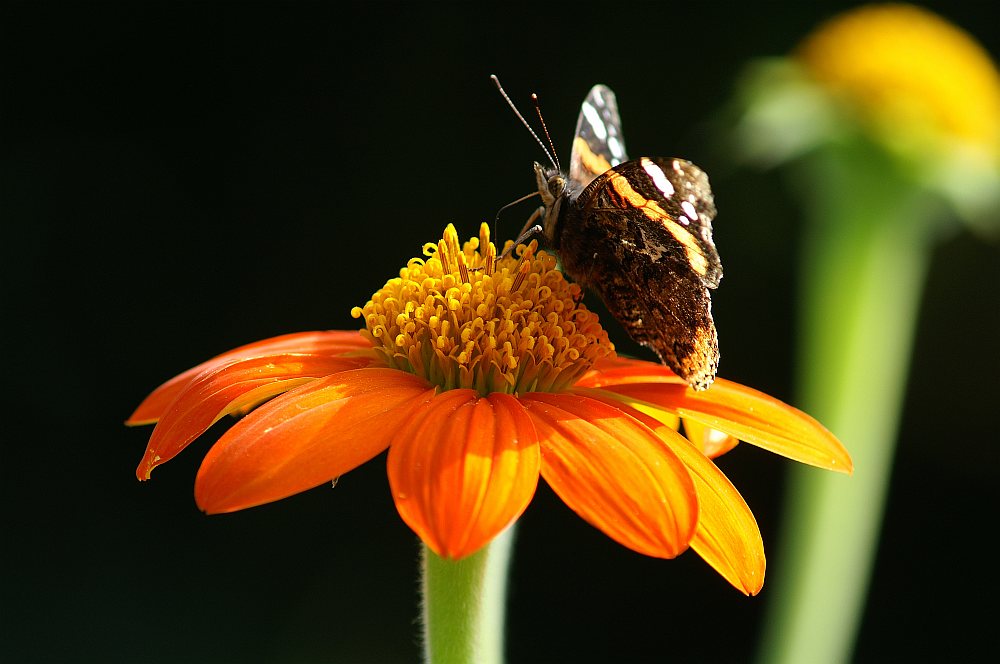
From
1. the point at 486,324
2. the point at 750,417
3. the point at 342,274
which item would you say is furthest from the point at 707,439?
the point at 342,274

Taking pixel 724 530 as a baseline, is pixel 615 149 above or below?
above

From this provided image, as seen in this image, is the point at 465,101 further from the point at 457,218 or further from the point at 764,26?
the point at 764,26

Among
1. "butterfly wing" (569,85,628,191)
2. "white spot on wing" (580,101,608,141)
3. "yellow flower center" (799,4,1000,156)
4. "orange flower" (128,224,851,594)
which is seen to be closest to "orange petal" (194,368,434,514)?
"orange flower" (128,224,851,594)

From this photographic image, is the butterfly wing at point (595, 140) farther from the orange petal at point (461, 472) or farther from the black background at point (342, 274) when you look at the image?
the black background at point (342, 274)

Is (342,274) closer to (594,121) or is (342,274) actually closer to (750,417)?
(594,121)

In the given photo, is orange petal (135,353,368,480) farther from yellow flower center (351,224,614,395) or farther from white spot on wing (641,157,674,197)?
white spot on wing (641,157,674,197)

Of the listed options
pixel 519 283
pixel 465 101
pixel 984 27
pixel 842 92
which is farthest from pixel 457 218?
pixel 519 283
